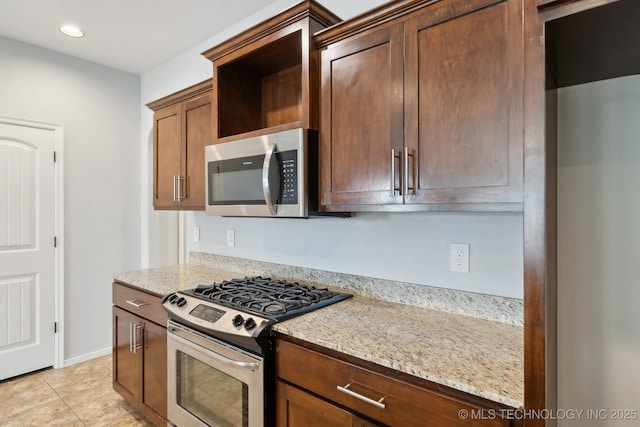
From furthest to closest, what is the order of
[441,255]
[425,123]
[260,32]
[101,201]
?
[101,201], [260,32], [441,255], [425,123]

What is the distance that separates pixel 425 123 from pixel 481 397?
92cm

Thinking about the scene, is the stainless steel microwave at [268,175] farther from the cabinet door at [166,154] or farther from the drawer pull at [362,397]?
the drawer pull at [362,397]

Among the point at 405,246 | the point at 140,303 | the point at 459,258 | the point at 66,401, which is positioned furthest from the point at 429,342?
the point at 66,401

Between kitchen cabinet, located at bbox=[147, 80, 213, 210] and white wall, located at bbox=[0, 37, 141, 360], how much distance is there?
36.4 inches

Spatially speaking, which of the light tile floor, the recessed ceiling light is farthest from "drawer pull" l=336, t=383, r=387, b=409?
the recessed ceiling light

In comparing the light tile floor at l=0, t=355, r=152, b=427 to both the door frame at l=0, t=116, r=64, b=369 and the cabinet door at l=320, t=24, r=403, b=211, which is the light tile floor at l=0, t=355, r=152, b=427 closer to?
the door frame at l=0, t=116, r=64, b=369

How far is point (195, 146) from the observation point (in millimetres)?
2455

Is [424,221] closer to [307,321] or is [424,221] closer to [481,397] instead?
[307,321]

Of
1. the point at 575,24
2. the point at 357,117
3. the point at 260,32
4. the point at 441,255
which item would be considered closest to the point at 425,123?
the point at 357,117

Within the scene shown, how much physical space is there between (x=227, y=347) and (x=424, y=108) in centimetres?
128

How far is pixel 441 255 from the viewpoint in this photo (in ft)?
5.43

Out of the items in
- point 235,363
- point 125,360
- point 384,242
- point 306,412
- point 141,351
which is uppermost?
point 384,242

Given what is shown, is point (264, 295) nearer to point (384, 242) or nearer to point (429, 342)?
point (384, 242)

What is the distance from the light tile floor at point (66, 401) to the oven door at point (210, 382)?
0.74 meters
